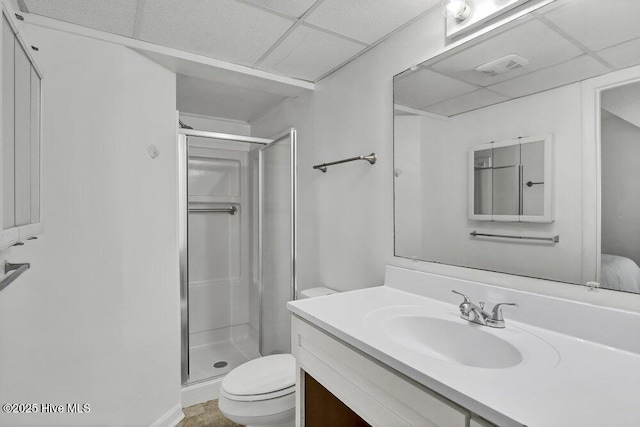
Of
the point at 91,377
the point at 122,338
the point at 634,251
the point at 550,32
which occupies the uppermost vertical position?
the point at 550,32

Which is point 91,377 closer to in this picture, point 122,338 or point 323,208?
point 122,338

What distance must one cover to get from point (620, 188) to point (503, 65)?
1.91 feet

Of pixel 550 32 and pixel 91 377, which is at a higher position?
pixel 550 32

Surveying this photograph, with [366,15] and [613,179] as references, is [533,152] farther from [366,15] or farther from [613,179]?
[366,15]

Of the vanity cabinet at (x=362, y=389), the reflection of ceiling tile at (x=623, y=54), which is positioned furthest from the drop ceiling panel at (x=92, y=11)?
the reflection of ceiling tile at (x=623, y=54)

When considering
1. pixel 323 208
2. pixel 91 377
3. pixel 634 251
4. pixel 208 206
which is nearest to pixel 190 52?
pixel 323 208

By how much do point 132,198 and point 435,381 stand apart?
1653mm

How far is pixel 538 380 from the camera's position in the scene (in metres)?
0.71

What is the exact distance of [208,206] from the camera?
303cm

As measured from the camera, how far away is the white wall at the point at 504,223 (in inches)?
40.4

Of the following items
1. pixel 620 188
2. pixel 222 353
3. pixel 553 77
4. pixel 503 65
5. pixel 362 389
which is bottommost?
pixel 222 353

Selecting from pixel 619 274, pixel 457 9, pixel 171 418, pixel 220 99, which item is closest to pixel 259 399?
pixel 171 418

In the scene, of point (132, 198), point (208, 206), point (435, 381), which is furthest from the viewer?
point (208, 206)

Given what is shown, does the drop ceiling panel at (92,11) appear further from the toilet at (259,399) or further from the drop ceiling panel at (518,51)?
the toilet at (259,399)
